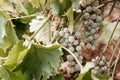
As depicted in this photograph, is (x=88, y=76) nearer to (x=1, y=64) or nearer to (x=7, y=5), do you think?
(x=1, y=64)

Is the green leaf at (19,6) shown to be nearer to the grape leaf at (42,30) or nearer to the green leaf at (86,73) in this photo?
the grape leaf at (42,30)

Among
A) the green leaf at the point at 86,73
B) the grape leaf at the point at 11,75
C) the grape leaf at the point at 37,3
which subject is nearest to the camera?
the green leaf at the point at 86,73

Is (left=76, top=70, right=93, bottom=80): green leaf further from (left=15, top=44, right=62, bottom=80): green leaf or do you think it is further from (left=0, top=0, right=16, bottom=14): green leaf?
(left=0, top=0, right=16, bottom=14): green leaf

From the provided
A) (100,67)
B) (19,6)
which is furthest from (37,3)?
(100,67)

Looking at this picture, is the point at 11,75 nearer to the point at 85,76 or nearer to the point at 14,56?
the point at 14,56

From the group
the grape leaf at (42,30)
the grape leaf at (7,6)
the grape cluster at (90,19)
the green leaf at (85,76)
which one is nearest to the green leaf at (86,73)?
the green leaf at (85,76)
